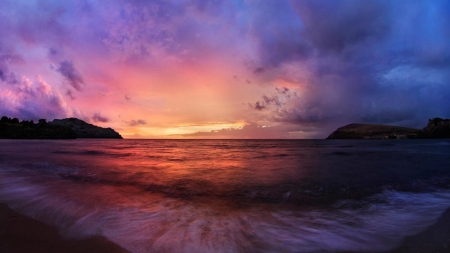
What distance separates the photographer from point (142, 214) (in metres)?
6.54

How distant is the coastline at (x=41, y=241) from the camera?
4031 millimetres

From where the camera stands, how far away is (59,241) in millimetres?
4441

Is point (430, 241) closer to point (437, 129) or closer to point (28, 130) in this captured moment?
point (28, 130)

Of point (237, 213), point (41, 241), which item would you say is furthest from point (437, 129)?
point (41, 241)

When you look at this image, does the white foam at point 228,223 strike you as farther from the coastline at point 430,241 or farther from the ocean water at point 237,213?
the coastline at point 430,241

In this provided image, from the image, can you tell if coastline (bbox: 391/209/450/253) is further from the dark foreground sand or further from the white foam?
the white foam

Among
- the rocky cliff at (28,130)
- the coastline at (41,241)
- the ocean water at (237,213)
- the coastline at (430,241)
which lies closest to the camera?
the coastline at (41,241)

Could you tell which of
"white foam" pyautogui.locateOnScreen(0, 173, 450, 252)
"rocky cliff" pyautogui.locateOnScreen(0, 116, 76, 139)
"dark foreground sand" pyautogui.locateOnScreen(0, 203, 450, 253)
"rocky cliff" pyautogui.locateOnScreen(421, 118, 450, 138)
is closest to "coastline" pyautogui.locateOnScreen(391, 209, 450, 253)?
"dark foreground sand" pyautogui.locateOnScreen(0, 203, 450, 253)

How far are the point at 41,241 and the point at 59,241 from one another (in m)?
0.32

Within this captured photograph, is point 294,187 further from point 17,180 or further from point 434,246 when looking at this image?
point 17,180

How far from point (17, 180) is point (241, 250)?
13333mm

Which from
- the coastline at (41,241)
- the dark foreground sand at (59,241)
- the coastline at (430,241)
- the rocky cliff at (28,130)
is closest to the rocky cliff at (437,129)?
the coastline at (430,241)

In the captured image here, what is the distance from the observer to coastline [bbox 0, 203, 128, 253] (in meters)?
4.03

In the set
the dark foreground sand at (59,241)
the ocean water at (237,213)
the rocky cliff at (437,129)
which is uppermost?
the rocky cliff at (437,129)
